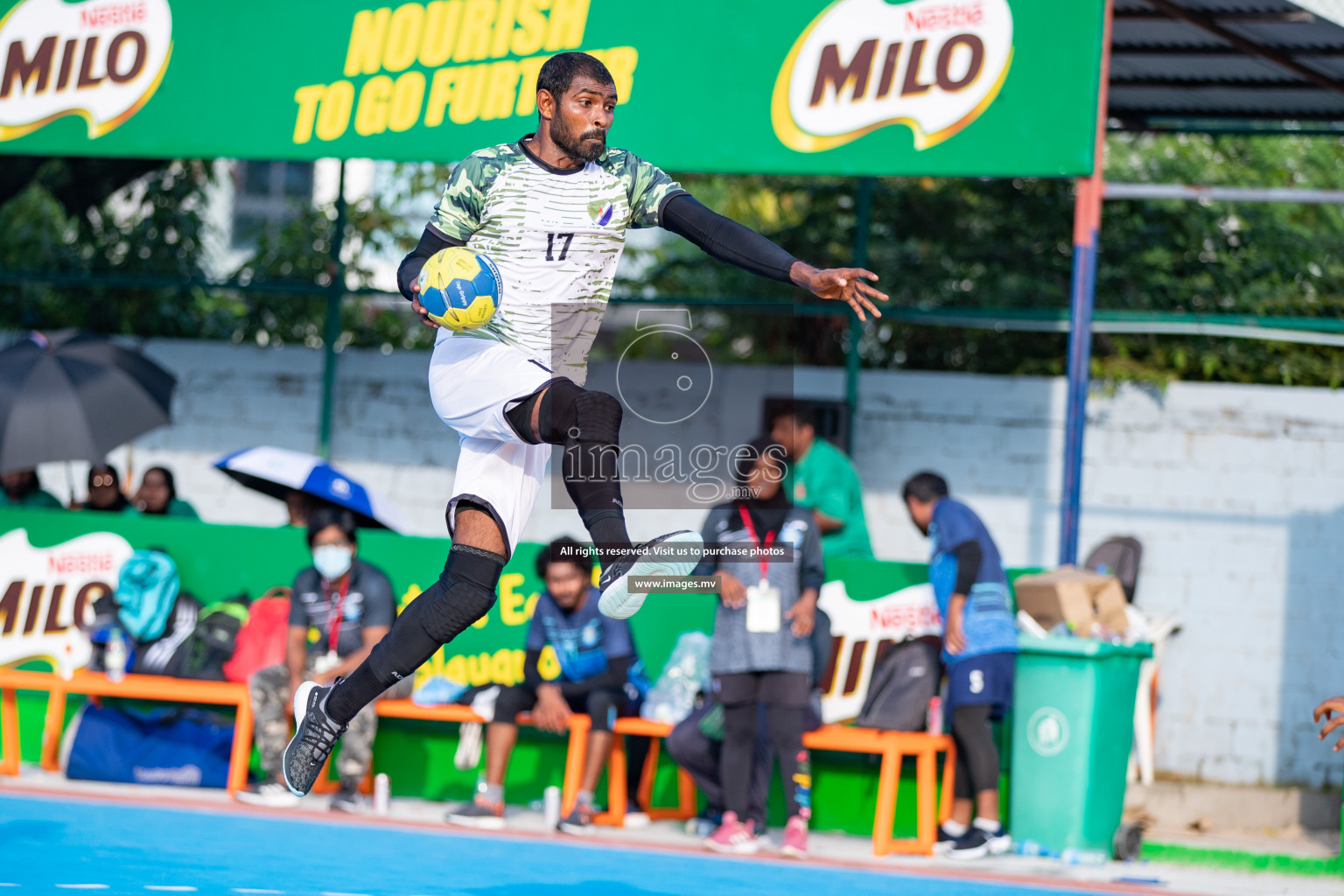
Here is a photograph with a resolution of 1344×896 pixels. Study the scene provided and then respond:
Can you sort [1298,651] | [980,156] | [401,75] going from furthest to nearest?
[1298,651]
[401,75]
[980,156]

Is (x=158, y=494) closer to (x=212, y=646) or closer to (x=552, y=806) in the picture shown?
(x=212, y=646)

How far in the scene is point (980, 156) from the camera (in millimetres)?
7203

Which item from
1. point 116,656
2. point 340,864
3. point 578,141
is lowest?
point 340,864

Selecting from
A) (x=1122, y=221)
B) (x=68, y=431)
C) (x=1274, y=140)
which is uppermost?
(x=1274, y=140)

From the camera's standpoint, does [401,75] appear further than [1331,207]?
No

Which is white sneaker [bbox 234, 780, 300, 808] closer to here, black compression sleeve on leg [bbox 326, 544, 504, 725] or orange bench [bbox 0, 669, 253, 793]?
orange bench [bbox 0, 669, 253, 793]

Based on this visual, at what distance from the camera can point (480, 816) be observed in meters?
7.33

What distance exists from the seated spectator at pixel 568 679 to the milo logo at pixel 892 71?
2.43 meters

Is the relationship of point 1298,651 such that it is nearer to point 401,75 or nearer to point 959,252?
point 959,252

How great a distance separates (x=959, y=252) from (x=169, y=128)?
19.1 feet

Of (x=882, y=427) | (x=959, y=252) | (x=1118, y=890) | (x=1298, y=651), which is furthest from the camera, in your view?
(x=959, y=252)

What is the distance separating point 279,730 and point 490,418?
398cm

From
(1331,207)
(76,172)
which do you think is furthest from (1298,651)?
(76,172)

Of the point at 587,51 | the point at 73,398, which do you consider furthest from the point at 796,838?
the point at 73,398
